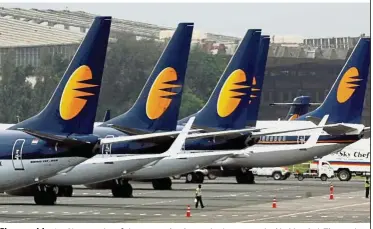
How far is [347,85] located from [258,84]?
6112mm

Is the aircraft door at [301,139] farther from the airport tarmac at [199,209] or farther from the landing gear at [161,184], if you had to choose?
the landing gear at [161,184]

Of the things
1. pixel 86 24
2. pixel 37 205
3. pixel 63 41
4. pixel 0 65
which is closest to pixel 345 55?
pixel 86 24

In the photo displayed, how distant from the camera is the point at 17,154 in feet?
181

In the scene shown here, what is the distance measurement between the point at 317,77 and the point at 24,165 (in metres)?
130

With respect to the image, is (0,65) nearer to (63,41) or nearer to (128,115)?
(63,41)

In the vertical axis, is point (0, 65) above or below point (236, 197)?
above

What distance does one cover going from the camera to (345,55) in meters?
185

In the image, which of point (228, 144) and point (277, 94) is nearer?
point (228, 144)

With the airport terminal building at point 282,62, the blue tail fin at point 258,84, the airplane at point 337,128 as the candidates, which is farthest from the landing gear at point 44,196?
the airport terminal building at point 282,62

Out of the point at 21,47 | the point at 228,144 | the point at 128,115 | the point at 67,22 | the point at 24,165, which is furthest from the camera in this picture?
the point at 67,22

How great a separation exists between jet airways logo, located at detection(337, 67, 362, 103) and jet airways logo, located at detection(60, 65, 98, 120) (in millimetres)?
39040

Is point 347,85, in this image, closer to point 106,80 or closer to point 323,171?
point 323,171

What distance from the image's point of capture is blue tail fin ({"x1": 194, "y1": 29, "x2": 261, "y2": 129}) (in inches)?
3140

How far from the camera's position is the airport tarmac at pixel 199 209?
56.5 meters
